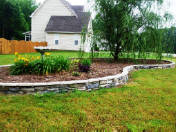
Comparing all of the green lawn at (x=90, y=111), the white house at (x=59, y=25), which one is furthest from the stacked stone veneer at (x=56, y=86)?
the white house at (x=59, y=25)

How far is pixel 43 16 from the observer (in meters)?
22.0

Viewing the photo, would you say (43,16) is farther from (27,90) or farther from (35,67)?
(27,90)

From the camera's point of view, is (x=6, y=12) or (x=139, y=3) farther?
(x=6, y=12)

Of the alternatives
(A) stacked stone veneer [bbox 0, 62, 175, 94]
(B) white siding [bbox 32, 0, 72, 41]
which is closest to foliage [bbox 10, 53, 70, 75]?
(A) stacked stone veneer [bbox 0, 62, 175, 94]

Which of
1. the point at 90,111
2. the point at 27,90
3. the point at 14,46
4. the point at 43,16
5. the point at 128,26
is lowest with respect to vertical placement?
the point at 90,111

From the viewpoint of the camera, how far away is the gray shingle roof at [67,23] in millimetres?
20206

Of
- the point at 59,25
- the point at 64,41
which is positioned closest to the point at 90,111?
the point at 64,41

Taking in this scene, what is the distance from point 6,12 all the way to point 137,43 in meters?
24.0

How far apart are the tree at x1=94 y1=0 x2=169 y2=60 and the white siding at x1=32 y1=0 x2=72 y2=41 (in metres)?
14.3

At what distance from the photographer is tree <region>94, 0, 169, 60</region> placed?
25.1 ft

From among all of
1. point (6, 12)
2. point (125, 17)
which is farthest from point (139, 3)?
point (6, 12)

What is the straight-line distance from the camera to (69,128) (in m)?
2.37

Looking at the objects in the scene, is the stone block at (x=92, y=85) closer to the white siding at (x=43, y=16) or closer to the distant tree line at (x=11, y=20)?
the white siding at (x=43, y=16)

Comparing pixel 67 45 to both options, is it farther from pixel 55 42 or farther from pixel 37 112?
pixel 37 112
